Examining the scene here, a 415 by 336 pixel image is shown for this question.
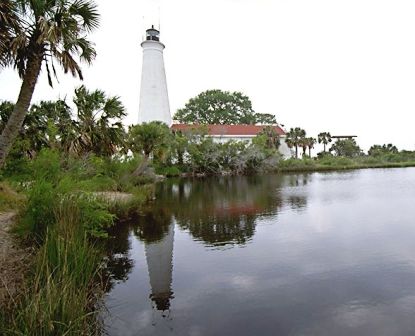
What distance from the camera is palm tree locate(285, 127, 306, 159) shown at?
187ft

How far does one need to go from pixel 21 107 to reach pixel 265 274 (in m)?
7.13

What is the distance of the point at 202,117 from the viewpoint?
61938mm

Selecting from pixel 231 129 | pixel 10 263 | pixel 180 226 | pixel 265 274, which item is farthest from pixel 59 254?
pixel 231 129

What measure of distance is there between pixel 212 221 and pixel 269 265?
Result: 5.49m

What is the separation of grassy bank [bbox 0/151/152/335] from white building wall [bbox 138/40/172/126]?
109 feet

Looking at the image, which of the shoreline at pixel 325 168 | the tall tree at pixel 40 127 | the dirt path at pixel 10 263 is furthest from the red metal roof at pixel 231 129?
the dirt path at pixel 10 263

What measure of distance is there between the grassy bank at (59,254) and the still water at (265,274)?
823 mm

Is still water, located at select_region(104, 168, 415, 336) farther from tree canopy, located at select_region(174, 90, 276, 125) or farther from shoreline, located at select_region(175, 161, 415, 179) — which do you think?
tree canopy, located at select_region(174, 90, 276, 125)

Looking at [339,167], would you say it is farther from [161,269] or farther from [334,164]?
[161,269]

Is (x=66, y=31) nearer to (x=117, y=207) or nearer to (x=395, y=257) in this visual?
(x=117, y=207)

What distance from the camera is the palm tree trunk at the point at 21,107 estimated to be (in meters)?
8.51

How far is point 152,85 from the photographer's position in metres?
47.4

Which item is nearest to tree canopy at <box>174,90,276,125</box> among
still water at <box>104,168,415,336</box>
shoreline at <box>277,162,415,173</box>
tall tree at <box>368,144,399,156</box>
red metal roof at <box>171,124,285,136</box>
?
red metal roof at <box>171,124,285,136</box>

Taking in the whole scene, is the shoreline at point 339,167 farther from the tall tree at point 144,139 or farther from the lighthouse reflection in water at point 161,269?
the lighthouse reflection in water at point 161,269
